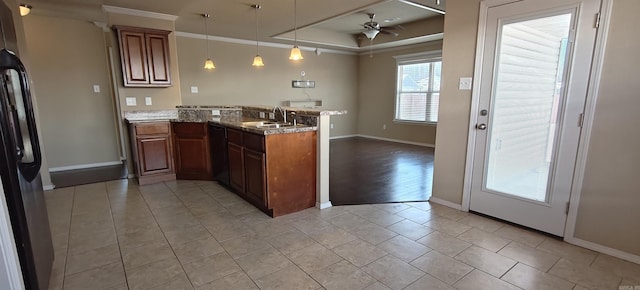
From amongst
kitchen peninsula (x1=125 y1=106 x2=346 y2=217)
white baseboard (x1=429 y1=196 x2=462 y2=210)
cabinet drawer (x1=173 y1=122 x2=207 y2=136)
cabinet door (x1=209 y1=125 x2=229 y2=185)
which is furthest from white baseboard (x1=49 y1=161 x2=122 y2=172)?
white baseboard (x1=429 y1=196 x2=462 y2=210)

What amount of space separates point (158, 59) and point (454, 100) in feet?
12.9

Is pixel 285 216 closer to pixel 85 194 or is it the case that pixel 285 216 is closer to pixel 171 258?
pixel 171 258

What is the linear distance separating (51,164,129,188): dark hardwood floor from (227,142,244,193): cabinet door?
2011mm

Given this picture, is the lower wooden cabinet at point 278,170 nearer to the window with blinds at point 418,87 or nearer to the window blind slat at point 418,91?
the window with blinds at point 418,87

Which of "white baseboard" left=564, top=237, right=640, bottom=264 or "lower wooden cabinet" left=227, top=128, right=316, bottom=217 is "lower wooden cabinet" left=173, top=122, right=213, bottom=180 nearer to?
"lower wooden cabinet" left=227, top=128, right=316, bottom=217

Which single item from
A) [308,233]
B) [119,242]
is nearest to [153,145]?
[119,242]

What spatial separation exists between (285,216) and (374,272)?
4.06 ft

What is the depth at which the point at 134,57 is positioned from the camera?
4.03 metres

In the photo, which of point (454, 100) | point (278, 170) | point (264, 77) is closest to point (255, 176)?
point (278, 170)

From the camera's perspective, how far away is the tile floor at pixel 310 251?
78.5 inches

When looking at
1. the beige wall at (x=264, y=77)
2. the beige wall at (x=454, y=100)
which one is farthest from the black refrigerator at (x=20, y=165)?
the beige wall at (x=264, y=77)

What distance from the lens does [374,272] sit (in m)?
2.08

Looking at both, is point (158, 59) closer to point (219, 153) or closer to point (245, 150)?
point (219, 153)

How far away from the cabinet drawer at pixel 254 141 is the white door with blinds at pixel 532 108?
2.15m
